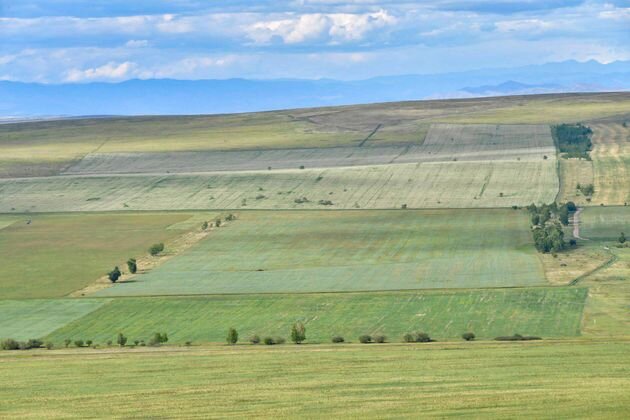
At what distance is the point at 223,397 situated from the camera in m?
43.8

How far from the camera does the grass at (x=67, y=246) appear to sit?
94.3 meters

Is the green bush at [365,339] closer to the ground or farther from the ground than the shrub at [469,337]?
farther from the ground

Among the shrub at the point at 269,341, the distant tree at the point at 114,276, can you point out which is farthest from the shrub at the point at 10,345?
the distant tree at the point at 114,276

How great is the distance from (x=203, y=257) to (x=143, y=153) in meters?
90.9

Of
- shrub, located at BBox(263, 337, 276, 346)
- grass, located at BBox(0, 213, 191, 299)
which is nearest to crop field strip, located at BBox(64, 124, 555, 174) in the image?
grass, located at BBox(0, 213, 191, 299)

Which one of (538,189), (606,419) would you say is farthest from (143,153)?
(606,419)

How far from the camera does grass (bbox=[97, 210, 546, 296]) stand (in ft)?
292

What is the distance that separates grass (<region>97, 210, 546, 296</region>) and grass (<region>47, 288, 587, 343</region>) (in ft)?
13.8

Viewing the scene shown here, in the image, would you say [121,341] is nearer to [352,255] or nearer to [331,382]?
[331,382]

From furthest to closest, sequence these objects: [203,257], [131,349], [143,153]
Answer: [143,153]
[203,257]
[131,349]

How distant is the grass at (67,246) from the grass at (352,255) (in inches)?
198

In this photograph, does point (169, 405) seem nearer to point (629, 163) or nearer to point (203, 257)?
point (203, 257)

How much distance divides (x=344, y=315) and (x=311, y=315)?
6.85 feet

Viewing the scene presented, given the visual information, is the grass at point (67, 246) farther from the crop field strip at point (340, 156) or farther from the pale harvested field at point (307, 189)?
the crop field strip at point (340, 156)
